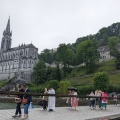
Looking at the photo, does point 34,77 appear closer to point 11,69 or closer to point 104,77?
point 11,69

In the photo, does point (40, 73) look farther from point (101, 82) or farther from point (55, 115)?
point (55, 115)

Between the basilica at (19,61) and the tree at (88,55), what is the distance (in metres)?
27.4

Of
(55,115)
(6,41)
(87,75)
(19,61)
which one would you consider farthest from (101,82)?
(6,41)

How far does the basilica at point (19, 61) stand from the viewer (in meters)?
114

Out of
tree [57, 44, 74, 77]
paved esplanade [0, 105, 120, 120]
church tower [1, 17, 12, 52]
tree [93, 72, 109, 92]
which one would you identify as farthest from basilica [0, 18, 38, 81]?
paved esplanade [0, 105, 120, 120]

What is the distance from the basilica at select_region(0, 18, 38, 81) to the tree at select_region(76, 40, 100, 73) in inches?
1079

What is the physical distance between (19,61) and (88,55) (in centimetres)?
4009

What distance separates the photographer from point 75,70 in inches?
4338

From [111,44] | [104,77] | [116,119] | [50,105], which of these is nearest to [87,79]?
[104,77]

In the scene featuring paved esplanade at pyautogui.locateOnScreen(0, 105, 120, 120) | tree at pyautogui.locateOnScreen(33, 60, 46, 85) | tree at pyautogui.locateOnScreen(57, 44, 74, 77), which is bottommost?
paved esplanade at pyautogui.locateOnScreen(0, 105, 120, 120)

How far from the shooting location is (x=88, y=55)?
10556cm

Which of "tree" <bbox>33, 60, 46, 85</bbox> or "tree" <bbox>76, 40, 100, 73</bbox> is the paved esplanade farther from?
"tree" <bbox>76, 40, 100, 73</bbox>

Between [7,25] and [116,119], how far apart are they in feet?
456

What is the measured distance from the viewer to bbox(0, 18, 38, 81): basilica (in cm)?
11394
